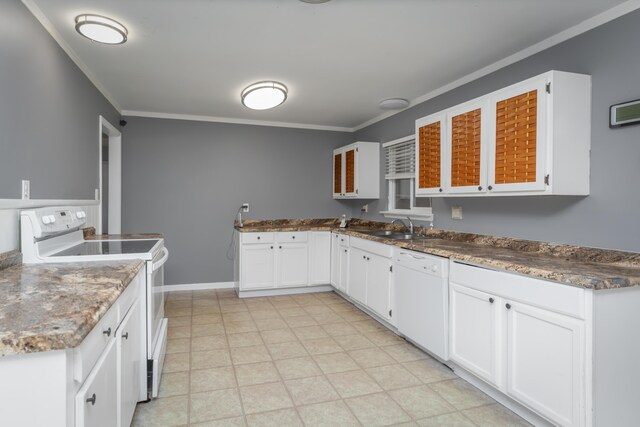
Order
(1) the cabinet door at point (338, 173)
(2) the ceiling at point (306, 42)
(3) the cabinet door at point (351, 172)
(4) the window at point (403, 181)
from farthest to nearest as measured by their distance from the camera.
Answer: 1. (1) the cabinet door at point (338, 173)
2. (3) the cabinet door at point (351, 172)
3. (4) the window at point (403, 181)
4. (2) the ceiling at point (306, 42)

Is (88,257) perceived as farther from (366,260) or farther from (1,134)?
(366,260)

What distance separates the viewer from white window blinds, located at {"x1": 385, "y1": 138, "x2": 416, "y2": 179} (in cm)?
400

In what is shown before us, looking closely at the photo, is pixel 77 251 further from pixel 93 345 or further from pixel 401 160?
pixel 401 160

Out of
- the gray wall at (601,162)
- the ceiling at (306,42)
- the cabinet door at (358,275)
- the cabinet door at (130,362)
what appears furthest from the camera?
the cabinet door at (358,275)

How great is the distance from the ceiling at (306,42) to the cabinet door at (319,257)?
68.3 inches

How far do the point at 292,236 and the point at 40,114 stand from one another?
2.88m

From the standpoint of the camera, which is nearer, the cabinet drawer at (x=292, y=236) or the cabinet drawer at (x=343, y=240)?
Result: the cabinet drawer at (x=343, y=240)

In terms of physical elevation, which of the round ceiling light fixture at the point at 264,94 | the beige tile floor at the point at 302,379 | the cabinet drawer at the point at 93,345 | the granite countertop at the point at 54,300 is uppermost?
the round ceiling light fixture at the point at 264,94

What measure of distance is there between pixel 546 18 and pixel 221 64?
2297 millimetres

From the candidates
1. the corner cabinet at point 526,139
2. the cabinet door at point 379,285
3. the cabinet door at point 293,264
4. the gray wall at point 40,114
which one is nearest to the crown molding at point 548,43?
the corner cabinet at point 526,139

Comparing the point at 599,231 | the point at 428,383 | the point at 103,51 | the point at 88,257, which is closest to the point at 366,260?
the point at 428,383

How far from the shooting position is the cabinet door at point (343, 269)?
424cm

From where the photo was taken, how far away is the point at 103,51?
2.73m

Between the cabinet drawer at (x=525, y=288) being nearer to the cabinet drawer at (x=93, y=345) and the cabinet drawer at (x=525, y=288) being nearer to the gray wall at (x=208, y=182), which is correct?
→ the cabinet drawer at (x=93, y=345)
